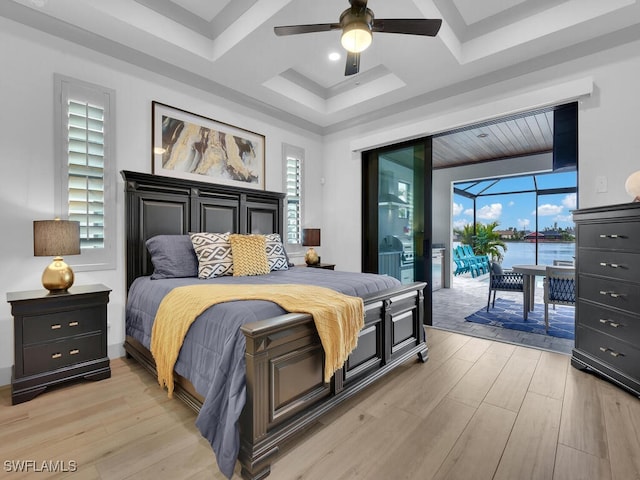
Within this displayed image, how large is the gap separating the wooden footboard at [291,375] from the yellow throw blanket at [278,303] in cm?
9

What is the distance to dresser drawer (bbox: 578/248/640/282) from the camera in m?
2.16

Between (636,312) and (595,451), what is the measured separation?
3.63 feet

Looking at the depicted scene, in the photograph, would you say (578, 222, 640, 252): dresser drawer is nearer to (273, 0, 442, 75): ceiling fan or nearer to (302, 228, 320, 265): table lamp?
(273, 0, 442, 75): ceiling fan

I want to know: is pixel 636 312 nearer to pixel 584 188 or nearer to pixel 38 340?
pixel 584 188

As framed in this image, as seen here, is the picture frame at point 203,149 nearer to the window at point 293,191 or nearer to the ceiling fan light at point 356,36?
the window at point 293,191

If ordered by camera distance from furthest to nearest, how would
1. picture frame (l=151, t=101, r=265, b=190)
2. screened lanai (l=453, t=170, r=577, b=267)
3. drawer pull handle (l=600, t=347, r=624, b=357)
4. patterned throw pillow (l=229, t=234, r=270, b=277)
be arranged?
1. screened lanai (l=453, t=170, r=577, b=267)
2. picture frame (l=151, t=101, r=265, b=190)
3. patterned throw pillow (l=229, t=234, r=270, b=277)
4. drawer pull handle (l=600, t=347, r=624, b=357)

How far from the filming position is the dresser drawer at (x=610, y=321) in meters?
2.14

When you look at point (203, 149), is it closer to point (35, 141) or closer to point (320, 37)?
point (35, 141)

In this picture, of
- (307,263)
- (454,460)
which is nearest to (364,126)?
(307,263)

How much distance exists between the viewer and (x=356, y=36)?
1.89m

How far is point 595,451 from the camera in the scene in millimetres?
1593

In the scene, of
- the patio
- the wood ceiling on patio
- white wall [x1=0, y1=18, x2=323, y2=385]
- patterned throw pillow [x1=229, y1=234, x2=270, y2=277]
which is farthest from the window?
the patio

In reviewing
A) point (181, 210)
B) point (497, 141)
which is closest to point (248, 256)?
point (181, 210)

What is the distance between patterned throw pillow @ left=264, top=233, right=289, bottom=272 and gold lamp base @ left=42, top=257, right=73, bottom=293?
163 cm
